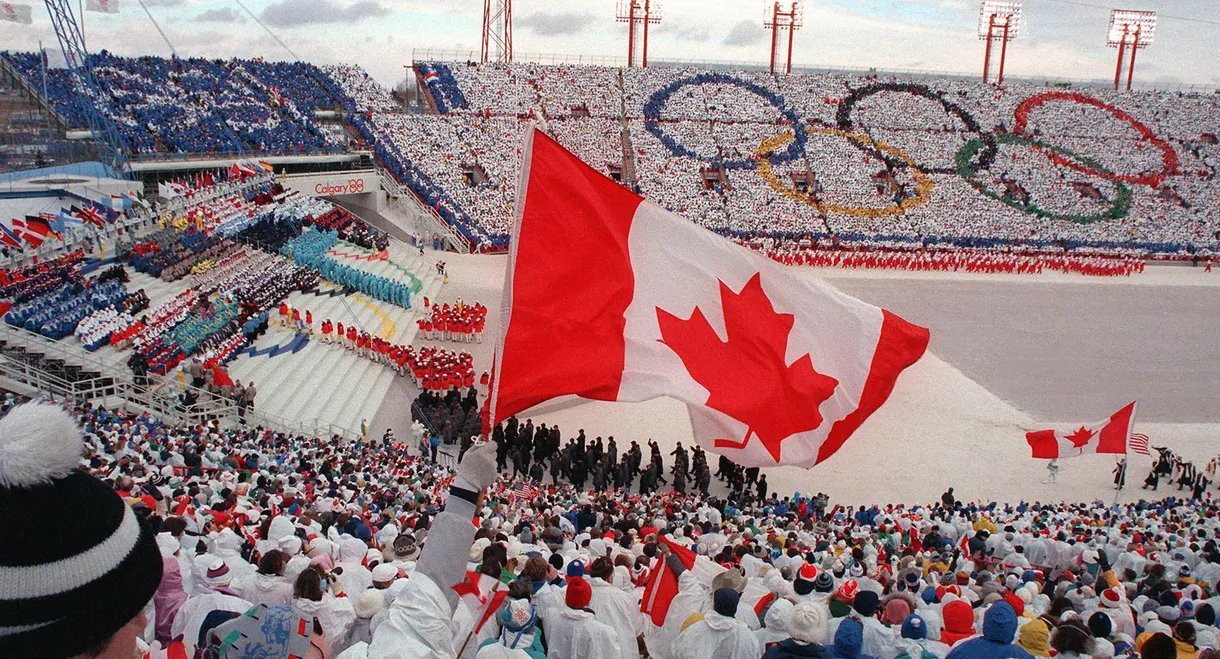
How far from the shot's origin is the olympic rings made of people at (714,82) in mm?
40625

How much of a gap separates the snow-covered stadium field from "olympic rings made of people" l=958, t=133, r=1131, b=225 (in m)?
10.3

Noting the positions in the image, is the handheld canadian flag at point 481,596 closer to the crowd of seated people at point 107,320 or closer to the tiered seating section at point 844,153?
the crowd of seated people at point 107,320

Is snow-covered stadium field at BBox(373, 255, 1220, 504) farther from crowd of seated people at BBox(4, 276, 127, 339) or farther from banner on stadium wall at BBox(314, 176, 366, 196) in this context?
A: banner on stadium wall at BBox(314, 176, 366, 196)

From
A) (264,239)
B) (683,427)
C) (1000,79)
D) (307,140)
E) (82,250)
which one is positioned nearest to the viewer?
(683,427)

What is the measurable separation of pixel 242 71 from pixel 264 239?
18.6 meters

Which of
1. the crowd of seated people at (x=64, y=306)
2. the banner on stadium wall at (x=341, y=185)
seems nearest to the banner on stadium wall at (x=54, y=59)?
the banner on stadium wall at (x=341, y=185)

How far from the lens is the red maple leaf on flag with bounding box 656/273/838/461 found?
215 inches

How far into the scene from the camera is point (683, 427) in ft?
50.4

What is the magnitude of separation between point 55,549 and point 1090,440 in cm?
1299

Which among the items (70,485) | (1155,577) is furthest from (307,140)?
(70,485)

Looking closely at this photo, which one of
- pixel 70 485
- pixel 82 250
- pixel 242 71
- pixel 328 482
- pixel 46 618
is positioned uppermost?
pixel 242 71

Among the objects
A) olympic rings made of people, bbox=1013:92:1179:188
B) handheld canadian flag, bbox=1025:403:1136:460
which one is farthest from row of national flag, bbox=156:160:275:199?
olympic rings made of people, bbox=1013:92:1179:188

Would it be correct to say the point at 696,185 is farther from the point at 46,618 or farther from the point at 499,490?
the point at 46,618

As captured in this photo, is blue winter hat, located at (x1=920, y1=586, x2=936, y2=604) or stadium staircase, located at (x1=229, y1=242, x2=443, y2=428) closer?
blue winter hat, located at (x1=920, y1=586, x2=936, y2=604)
